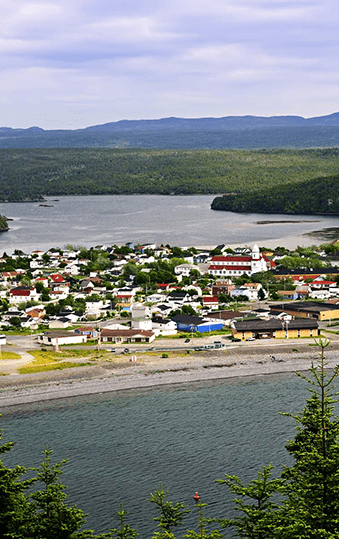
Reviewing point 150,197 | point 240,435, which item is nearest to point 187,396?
point 240,435

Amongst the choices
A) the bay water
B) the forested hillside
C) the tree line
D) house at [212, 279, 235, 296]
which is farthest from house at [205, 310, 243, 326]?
the tree line

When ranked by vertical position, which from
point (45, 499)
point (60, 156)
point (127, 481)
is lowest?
point (127, 481)

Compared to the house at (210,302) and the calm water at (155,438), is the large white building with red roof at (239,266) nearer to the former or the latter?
the house at (210,302)

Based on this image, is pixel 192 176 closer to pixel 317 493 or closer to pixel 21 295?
pixel 21 295

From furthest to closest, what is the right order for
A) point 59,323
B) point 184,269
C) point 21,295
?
point 184,269 < point 21,295 < point 59,323

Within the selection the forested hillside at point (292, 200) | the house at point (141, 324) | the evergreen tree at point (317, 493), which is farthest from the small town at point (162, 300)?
the forested hillside at point (292, 200)

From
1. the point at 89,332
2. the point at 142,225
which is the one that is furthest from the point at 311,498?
the point at 142,225

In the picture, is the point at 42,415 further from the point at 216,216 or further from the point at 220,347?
the point at 216,216
